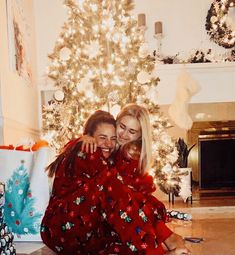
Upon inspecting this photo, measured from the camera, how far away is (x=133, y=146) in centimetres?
198

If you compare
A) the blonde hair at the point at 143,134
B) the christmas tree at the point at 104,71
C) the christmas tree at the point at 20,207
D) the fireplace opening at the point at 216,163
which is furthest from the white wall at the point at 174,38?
the christmas tree at the point at 20,207

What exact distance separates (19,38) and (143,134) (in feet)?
6.88

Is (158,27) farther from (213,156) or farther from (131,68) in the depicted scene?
(213,156)

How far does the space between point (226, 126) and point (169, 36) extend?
1.15 metres

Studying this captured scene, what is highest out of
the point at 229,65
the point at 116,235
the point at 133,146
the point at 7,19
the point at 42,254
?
the point at 7,19

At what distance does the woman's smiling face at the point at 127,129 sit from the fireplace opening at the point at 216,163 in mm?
2695

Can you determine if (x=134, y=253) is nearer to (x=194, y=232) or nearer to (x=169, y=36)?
(x=194, y=232)

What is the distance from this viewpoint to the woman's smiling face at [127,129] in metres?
2.00

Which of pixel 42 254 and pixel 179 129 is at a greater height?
pixel 179 129

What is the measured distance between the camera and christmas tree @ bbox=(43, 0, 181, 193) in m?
3.58

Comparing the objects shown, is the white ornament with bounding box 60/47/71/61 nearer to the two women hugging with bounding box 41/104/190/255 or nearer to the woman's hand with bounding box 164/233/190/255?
the two women hugging with bounding box 41/104/190/255

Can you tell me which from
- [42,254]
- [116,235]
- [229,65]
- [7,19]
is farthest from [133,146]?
[229,65]

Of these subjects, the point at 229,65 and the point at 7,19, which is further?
the point at 229,65

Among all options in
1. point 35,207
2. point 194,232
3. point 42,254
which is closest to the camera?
point 42,254
